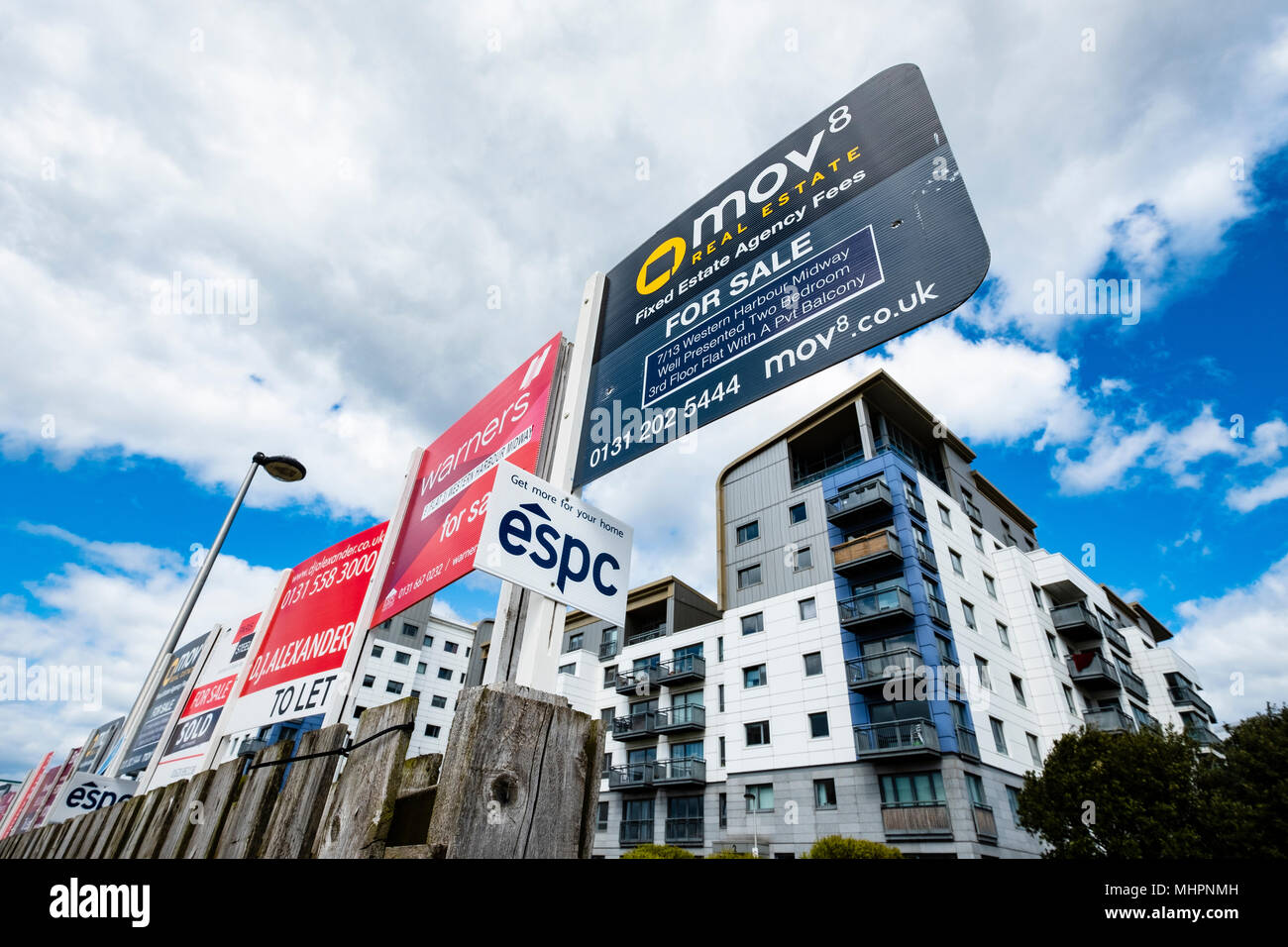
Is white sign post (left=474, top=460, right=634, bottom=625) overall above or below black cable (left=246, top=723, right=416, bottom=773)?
above

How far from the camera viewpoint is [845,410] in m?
31.1

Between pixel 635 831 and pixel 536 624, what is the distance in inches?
1272

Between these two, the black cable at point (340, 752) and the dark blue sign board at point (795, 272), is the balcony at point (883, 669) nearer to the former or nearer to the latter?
the dark blue sign board at point (795, 272)

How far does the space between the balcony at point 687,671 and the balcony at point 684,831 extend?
609 cm

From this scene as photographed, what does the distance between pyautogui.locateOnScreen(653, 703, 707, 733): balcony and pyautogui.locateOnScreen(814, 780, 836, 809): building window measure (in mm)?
6782

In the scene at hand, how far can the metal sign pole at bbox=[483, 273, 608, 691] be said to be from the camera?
2.18 m

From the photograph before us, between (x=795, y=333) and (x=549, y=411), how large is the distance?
1327mm

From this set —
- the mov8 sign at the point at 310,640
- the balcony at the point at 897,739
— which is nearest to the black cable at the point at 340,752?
the mov8 sign at the point at 310,640

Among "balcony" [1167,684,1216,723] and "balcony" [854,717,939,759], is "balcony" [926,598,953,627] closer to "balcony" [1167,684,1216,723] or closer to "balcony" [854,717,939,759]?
"balcony" [854,717,939,759]

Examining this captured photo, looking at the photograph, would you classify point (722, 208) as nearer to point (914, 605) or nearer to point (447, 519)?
point (447, 519)

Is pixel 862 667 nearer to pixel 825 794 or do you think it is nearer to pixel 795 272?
pixel 825 794

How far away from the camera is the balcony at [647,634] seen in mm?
35438

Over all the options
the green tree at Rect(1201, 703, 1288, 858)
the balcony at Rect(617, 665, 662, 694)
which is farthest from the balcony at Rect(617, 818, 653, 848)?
the green tree at Rect(1201, 703, 1288, 858)

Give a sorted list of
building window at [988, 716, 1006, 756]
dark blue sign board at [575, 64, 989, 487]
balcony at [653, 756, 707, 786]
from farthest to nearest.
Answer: balcony at [653, 756, 707, 786] < building window at [988, 716, 1006, 756] < dark blue sign board at [575, 64, 989, 487]
